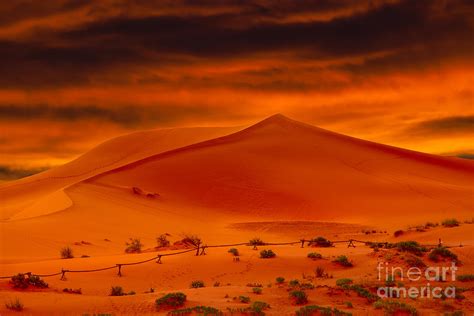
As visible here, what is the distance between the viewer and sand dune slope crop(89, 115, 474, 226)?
37.1 meters

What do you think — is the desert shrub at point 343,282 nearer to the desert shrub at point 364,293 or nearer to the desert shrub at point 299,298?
the desert shrub at point 364,293

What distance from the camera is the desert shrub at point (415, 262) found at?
16328 millimetres

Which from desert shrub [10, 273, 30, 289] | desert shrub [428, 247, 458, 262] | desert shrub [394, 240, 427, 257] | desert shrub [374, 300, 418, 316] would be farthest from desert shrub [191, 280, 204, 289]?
desert shrub [428, 247, 458, 262]

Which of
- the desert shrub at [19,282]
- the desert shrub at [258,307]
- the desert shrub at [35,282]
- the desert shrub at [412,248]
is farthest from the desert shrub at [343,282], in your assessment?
the desert shrub at [19,282]

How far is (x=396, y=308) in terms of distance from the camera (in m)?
11.1

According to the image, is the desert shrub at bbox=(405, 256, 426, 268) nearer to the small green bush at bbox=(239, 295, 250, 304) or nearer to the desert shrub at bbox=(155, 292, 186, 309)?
the small green bush at bbox=(239, 295, 250, 304)

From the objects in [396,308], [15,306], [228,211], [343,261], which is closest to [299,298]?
[396,308]

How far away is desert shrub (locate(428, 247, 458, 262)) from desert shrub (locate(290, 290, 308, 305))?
7214 millimetres

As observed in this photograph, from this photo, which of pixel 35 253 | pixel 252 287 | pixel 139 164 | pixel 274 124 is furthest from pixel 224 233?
pixel 274 124

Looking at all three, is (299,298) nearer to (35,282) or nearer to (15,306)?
(15,306)

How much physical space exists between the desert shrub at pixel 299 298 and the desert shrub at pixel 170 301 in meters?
2.44

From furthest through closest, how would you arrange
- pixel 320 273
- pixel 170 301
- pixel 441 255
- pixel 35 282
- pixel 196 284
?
pixel 441 255 < pixel 320 273 < pixel 196 284 < pixel 35 282 < pixel 170 301

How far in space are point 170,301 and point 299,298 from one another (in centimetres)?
279

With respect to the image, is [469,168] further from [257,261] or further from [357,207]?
[257,261]
